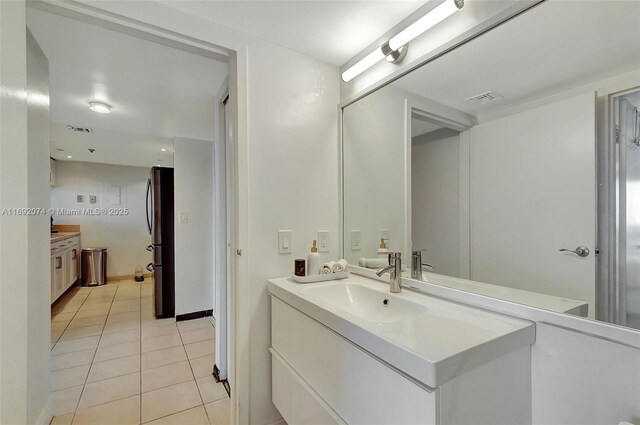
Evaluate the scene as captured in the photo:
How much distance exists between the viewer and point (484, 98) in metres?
1.11

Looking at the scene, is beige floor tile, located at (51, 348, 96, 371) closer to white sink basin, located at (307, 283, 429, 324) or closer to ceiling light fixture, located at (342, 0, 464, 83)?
white sink basin, located at (307, 283, 429, 324)

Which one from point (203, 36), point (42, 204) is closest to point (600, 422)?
point (203, 36)

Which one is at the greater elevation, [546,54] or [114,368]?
[546,54]

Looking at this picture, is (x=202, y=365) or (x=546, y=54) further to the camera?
(x=202, y=365)

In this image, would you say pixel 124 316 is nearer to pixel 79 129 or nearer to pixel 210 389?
pixel 210 389

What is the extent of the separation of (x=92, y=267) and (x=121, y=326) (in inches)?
102

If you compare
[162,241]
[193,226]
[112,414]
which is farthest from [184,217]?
[112,414]

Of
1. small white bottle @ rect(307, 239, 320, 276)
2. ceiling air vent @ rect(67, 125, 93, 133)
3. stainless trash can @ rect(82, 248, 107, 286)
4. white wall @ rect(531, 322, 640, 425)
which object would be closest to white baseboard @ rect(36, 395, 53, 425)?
small white bottle @ rect(307, 239, 320, 276)

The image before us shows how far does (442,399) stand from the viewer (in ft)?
2.24

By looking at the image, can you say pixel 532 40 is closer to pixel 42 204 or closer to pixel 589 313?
pixel 589 313

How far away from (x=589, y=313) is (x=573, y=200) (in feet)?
1.11

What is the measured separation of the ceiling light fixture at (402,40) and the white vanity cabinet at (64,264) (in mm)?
4104

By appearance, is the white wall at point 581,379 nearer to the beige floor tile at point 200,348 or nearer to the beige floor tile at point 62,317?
the beige floor tile at point 200,348

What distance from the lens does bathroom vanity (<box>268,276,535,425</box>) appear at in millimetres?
708
